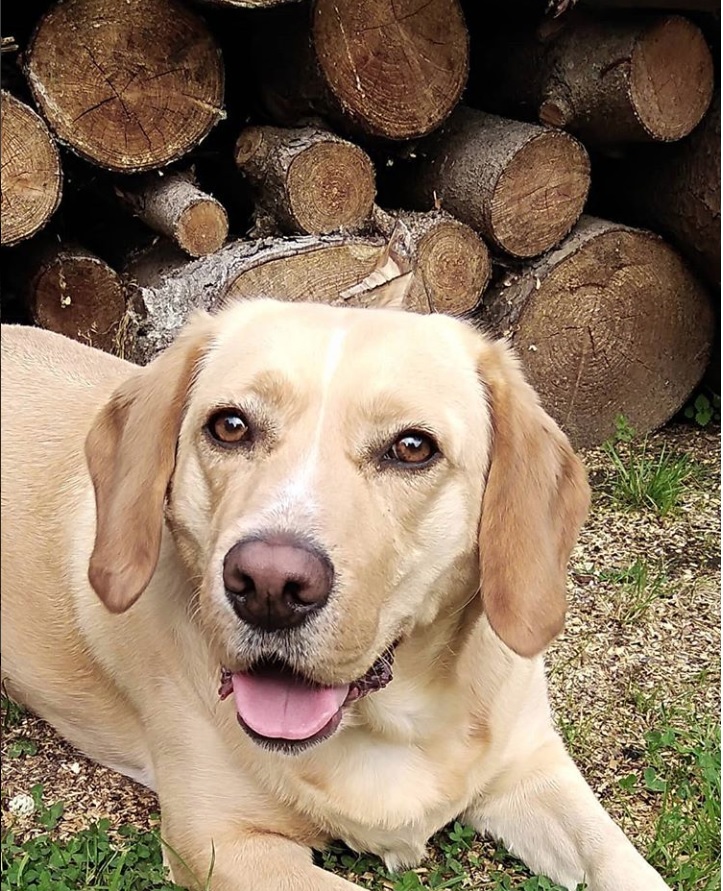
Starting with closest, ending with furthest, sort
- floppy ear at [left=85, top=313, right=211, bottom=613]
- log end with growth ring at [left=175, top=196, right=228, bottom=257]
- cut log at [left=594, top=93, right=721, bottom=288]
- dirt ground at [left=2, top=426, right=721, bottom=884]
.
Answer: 1. floppy ear at [left=85, top=313, right=211, bottom=613]
2. dirt ground at [left=2, top=426, right=721, bottom=884]
3. log end with growth ring at [left=175, top=196, right=228, bottom=257]
4. cut log at [left=594, top=93, right=721, bottom=288]

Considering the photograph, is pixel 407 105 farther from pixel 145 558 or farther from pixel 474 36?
pixel 145 558

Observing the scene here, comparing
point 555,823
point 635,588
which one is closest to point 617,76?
point 635,588

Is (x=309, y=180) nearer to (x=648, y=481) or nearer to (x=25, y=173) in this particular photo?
(x=25, y=173)

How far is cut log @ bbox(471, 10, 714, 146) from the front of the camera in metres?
4.08

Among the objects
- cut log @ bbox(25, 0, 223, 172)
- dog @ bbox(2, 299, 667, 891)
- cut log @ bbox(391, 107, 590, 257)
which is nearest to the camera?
dog @ bbox(2, 299, 667, 891)

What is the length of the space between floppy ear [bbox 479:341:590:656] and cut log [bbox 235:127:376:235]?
192 centimetres

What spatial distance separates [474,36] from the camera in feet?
15.9

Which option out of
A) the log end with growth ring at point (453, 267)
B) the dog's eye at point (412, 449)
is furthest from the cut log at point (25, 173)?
the dog's eye at point (412, 449)

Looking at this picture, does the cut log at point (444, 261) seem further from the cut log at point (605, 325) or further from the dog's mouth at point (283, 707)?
the dog's mouth at point (283, 707)

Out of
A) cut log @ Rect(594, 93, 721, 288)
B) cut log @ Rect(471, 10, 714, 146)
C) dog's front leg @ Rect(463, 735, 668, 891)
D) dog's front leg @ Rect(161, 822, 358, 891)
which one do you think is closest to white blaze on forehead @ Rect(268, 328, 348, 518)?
dog's front leg @ Rect(161, 822, 358, 891)

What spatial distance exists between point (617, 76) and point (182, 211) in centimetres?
176

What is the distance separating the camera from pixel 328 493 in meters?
1.84

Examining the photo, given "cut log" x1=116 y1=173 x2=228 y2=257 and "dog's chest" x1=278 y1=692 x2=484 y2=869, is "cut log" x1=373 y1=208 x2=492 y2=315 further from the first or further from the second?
"dog's chest" x1=278 y1=692 x2=484 y2=869

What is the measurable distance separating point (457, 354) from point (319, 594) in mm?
699
